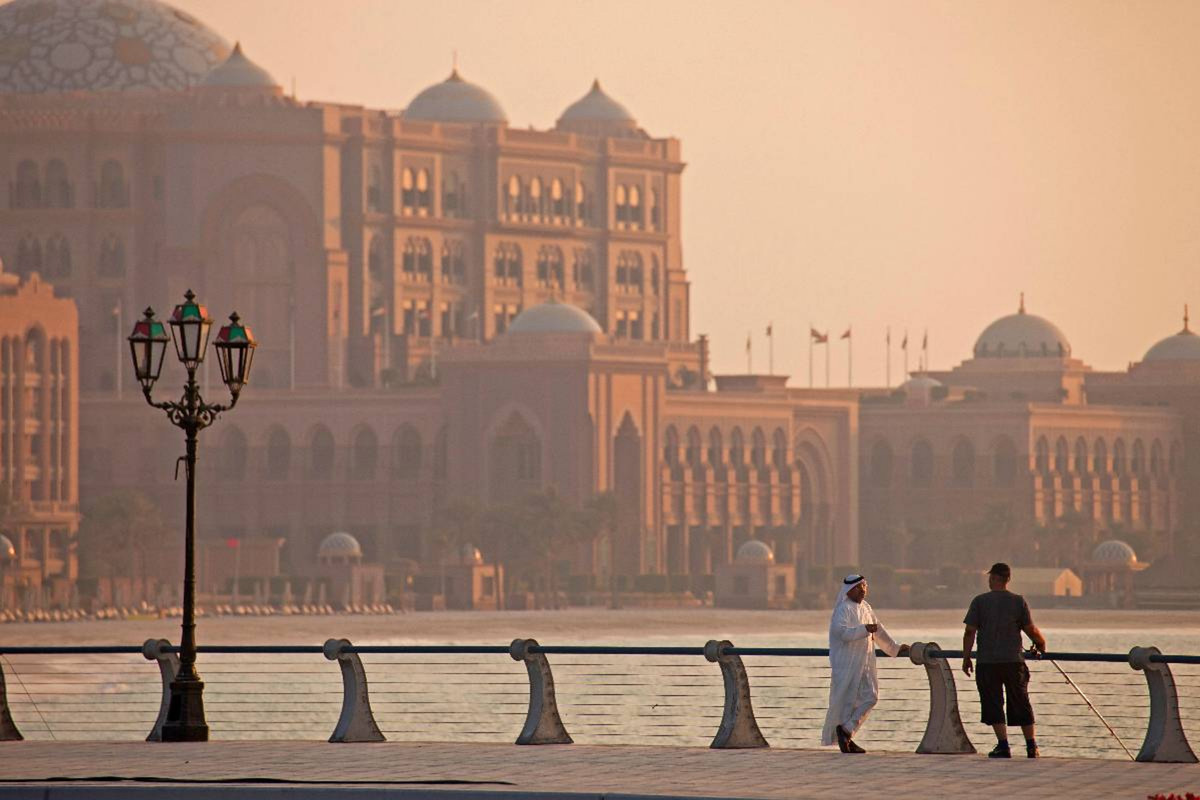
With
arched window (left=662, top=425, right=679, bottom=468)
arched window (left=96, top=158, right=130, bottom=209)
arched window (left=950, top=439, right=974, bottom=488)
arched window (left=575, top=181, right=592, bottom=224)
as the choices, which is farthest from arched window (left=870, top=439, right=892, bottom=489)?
arched window (left=96, top=158, right=130, bottom=209)

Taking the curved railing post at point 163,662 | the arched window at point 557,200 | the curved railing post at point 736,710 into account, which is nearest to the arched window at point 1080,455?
the arched window at point 557,200

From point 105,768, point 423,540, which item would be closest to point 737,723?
point 105,768

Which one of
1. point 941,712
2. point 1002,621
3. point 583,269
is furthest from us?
point 583,269

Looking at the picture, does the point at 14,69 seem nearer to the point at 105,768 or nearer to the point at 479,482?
the point at 479,482

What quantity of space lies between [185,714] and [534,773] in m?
6.28

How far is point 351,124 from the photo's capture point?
175500 mm

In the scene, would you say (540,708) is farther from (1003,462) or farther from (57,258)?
(1003,462)

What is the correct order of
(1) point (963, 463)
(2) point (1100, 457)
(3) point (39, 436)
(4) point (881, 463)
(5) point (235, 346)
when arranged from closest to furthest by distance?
(5) point (235, 346)
(3) point (39, 436)
(1) point (963, 463)
(4) point (881, 463)
(2) point (1100, 457)

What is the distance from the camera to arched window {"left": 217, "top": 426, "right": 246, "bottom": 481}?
167250 mm

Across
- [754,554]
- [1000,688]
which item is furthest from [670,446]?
[1000,688]

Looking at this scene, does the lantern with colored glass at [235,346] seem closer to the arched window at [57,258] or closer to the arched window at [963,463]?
the arched window at [57,258]

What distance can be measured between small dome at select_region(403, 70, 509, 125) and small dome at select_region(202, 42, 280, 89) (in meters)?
12.2

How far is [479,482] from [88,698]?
52382mm

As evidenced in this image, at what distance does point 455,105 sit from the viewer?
610 feet
